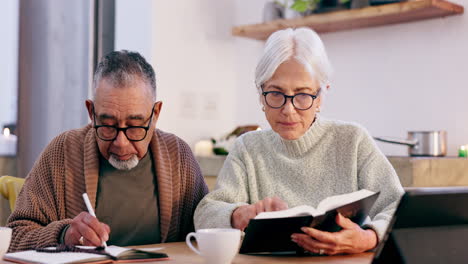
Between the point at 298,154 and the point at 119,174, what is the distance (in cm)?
53

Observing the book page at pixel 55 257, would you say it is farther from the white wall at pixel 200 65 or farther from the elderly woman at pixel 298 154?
the white wall at pixel 200 65

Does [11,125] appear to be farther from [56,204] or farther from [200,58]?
[56,204]

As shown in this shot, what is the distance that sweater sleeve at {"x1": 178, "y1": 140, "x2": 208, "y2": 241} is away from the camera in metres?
1.88

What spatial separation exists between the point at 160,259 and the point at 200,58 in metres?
2.74

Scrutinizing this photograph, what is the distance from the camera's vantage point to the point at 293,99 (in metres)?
1.73

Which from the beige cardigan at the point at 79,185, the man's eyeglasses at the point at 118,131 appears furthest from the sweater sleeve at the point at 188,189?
the man's eyeglasses at the point at 118,131

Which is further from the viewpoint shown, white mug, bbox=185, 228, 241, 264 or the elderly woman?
the elderly woman

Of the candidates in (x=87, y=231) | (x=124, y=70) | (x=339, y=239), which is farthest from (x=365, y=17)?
(x=87, y=231)

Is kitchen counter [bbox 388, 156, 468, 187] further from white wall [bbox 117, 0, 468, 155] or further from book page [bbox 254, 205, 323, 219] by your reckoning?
book page [bbox 254, 205, 323, 219]

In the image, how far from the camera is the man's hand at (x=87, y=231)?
4.62ft

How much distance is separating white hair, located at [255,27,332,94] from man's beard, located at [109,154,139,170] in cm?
42

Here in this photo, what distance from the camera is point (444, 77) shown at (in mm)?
3254

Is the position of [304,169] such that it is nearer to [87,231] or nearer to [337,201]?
[337,201]

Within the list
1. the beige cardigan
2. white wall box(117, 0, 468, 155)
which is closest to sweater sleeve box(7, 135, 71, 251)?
the beige cardigan
